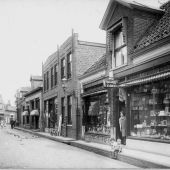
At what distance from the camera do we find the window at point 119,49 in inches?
582

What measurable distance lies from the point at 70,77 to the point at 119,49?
867cm

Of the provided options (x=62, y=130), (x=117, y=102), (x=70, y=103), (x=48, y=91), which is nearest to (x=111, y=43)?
(x=117, y=102)

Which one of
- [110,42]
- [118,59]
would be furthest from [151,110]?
[110,42]

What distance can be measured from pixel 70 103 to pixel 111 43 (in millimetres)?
8664

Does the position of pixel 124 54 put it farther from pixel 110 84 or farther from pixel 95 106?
pixel 95 106

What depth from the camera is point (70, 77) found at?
23.4 meters

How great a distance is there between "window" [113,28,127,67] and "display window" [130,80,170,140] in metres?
1.95

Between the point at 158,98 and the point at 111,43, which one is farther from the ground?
the point at 111,43

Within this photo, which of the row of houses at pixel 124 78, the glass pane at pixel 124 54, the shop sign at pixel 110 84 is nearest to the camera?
the row of houses at pixel 124 78

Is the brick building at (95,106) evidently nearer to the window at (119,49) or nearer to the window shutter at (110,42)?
the window shutter at (110,42)

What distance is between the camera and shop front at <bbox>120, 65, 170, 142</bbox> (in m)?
11.5

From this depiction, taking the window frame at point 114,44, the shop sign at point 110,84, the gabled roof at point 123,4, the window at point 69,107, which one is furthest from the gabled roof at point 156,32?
the window at point 69,107

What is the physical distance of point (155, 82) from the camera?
39.6ft

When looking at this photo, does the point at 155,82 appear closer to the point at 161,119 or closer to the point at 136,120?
the point at 161,119
